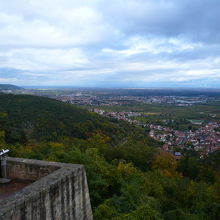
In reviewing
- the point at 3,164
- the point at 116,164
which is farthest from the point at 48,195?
the point at 116,164

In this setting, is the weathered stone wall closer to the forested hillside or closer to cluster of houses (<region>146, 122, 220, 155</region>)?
the forested hillside

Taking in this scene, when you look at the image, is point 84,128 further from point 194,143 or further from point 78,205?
point 78,205

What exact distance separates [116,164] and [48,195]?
54.8 ft

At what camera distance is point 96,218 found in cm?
790

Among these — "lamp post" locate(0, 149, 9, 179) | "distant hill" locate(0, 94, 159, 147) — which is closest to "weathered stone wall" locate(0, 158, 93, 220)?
"lamp post" locate(0, 149, 9, 179)

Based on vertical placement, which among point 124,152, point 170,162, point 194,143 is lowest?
point 194,143

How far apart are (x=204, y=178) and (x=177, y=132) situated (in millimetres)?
40259

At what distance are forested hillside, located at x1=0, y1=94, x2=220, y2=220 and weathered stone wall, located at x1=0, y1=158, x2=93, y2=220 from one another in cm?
216

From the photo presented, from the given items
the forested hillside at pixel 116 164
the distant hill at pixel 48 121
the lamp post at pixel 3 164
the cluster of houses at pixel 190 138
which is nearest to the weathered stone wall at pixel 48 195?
the lamp post at pixel 3 164

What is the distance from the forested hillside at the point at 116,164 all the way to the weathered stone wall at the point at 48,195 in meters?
2.16

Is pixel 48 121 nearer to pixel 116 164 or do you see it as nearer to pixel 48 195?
pixel 116 164

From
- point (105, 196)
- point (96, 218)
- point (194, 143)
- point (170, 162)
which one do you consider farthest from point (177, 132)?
point (96, 218)

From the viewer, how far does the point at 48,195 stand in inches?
191

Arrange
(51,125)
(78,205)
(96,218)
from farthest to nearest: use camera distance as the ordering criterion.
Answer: (51,125), (96,218), (78,205)
